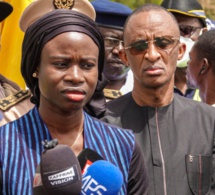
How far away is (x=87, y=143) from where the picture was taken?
10.4 feet

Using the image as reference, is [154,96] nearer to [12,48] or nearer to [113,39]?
[113,39]

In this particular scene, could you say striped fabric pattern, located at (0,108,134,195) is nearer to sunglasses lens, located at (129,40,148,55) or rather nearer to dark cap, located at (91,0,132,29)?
sunglasses lens, located at (129,40,148,55)

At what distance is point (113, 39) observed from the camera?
5.66m

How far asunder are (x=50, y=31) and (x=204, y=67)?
1993mm

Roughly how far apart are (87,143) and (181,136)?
94cm

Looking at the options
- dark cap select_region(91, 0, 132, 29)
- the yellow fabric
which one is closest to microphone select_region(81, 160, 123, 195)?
the yellow fabric

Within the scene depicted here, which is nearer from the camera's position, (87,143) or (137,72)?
(87,143)

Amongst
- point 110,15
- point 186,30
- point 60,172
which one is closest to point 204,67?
point 110,15

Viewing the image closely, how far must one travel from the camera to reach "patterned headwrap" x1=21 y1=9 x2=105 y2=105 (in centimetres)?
311

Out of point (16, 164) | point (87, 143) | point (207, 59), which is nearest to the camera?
point (16, 164)

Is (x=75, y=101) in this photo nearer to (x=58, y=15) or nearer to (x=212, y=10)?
(x=58, y=15)

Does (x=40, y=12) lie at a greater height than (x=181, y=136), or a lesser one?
greater

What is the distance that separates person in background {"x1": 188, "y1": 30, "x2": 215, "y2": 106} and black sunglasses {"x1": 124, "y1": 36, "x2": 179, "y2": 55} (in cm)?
86

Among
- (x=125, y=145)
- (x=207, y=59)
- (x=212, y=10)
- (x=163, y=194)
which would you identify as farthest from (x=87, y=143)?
(x=212, y=10)
